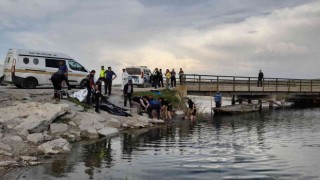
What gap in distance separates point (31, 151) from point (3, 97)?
941cm

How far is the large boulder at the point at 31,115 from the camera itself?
55.5 ft

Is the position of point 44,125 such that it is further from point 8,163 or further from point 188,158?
point 188,158

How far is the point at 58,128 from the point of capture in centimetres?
1817

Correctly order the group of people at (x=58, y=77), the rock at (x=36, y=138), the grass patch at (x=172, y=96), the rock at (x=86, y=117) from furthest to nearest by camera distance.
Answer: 1. the grass patch at (x=172, y=96)
2. the group of people at (x=58, y=77)
3. the rock at (x=86, y=117)
4. the rock at (x=36, y=138)

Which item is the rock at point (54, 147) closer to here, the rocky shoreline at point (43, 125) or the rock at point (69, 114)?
the rocky shoreline at point (43, 125)

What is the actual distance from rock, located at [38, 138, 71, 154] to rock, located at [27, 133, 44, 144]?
2.13ft

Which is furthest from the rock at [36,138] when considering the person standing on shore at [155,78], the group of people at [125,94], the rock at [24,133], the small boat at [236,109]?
the small boat at [236,109]

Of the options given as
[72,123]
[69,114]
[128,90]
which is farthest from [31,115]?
[128,90]

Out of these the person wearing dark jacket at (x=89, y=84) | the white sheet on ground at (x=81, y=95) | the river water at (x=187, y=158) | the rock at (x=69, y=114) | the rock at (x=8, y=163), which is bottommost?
the river water at (x=187, y=158)

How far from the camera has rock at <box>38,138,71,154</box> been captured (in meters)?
14.5

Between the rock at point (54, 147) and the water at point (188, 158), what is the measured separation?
463 mm

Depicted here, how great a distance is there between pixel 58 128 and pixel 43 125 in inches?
33.3

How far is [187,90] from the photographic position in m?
40.4

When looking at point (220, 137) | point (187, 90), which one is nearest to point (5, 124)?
point (220, 137)
